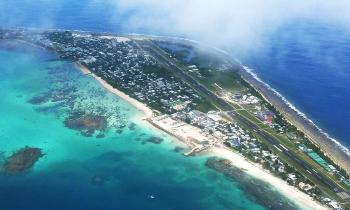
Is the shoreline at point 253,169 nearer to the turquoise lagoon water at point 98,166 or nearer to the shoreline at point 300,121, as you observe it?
the turquoise lagoon water at point 98,166

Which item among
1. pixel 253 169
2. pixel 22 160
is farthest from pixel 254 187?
pixel 22 160

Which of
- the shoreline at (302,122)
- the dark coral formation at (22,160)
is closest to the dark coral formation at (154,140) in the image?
the dark coral formation at (22,160)

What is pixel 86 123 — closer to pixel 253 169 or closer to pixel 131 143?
pixel 131 143

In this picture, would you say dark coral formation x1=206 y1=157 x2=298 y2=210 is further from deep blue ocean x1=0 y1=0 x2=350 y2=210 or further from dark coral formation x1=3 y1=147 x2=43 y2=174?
dark coral formation x1=3 y1=147 x2=43 y2=174

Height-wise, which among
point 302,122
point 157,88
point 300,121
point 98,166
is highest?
point 157,88

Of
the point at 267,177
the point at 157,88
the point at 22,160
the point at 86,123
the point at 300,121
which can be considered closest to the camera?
the point at 267,177

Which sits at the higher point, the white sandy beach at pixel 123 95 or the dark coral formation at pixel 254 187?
the white sandy beach at pixel 123 95
